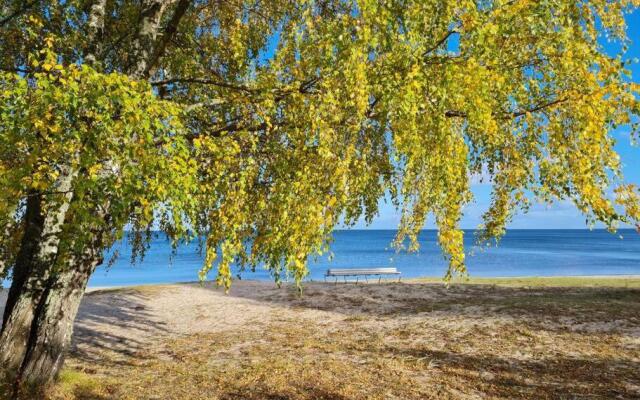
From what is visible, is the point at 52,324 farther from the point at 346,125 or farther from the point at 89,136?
the point at 346,125

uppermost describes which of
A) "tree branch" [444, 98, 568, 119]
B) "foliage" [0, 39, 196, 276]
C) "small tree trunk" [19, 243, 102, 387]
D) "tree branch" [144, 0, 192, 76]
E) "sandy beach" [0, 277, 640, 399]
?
"tree branch" [144, 0, 192, 76]

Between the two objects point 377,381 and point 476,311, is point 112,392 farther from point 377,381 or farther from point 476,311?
point 476,311

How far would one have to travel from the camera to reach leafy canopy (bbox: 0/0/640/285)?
16.3 ft

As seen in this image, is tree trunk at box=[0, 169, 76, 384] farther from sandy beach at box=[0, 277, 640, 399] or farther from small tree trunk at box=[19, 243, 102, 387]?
sandy beach at box=[0, 277, 640, 399]

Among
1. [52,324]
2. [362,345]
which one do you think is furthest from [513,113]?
[52,324]

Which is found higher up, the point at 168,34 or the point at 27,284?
the point at 168,34

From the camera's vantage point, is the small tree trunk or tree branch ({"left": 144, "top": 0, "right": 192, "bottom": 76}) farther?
tree branch ({"left": 144, "top": 0, "right": 192, "bottom": 76})

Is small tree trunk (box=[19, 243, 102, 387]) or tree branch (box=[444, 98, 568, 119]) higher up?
tree branch (box=[444, 98, 568, 119])

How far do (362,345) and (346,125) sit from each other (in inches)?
251

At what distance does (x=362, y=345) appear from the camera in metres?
11.2

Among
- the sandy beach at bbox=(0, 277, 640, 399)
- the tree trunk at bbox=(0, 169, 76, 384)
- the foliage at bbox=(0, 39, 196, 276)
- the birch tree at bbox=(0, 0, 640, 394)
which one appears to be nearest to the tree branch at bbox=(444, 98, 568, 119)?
the birch tree at bbox=(0, 0, 640, 394)

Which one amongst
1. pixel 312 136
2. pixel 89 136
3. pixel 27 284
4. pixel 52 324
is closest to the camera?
pixel 89 136

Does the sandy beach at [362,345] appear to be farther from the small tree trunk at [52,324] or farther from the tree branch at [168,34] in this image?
the tree branch at [168,34]

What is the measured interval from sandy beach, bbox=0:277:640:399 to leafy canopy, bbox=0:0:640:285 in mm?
3152
